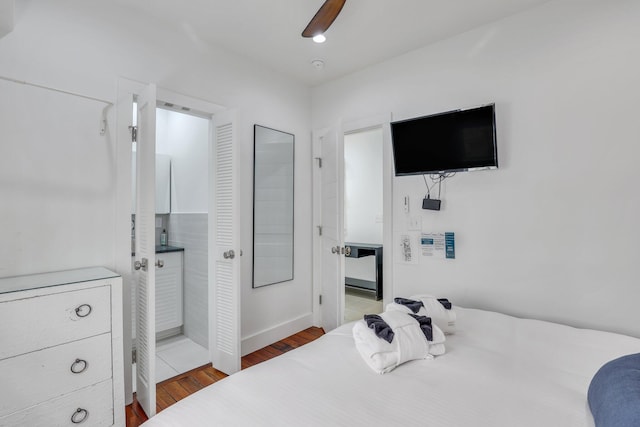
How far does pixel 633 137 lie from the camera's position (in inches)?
71.4

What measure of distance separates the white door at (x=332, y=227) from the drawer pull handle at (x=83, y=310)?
6.36 ft

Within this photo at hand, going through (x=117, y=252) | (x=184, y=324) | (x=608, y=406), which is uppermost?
(x=117, y=252)

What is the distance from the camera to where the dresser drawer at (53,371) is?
4.40 feet

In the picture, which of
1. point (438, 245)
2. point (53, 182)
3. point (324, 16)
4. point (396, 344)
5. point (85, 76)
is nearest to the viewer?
point (396, 344)

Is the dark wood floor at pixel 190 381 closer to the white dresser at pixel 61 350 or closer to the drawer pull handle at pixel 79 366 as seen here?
the white dresser at pixel 61 350

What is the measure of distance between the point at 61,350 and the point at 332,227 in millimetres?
2136

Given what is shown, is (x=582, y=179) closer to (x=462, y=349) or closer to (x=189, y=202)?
(x=462, y=349)

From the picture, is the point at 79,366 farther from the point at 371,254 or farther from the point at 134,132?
the point at 371,254

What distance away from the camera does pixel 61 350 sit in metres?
1.47

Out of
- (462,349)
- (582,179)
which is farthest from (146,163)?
(582,179)

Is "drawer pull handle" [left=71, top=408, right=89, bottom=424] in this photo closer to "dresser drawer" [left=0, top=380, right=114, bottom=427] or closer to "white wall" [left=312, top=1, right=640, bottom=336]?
"dresser drawer" [left=0, top=380, right=114, bottom=427]

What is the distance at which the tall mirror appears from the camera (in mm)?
2891

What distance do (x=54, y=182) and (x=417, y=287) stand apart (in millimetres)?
2681

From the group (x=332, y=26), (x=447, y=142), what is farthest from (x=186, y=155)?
(x=447, y=142)
